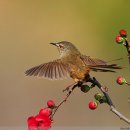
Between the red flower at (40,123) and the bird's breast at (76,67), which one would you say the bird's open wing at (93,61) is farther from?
the red flower at (40,123)

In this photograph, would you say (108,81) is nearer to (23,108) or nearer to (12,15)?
(23,108)

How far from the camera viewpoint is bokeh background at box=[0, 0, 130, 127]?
7742mm

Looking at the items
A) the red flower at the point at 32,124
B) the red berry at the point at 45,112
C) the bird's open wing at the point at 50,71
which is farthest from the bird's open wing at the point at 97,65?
the red flower at the point at 32,124

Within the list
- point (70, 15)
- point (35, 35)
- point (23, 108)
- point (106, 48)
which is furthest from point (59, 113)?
point (70, 15)

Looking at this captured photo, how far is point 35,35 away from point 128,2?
5.07 feet

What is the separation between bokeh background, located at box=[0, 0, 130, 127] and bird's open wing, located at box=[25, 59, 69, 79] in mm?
2564

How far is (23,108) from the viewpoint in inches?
311

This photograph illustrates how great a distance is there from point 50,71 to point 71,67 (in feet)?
1.14

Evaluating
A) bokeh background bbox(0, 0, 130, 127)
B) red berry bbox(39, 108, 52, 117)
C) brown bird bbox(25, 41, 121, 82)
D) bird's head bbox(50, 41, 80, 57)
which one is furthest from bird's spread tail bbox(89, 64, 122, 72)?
bokeh background bbox(0, 0, 130, 127)

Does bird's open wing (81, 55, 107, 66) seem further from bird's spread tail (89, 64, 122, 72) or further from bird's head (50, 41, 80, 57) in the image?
bird's head (50, 41, 80, 57)

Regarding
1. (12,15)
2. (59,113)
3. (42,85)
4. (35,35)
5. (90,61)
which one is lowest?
(90,61)

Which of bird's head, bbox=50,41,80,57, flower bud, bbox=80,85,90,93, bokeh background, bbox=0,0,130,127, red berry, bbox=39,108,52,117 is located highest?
bokeh background, bbox=0,0,130,127

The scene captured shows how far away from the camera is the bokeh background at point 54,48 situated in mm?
7742

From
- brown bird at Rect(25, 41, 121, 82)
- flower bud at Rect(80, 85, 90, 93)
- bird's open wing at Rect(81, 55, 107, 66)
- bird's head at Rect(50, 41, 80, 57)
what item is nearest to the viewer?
flower bud at Rect(80, 85, 90, 93)
